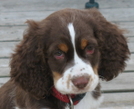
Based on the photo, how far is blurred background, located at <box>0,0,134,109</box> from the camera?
3895mm

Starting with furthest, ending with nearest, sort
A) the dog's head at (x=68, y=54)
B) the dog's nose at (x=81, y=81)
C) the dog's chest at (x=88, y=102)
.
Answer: the dog's chest at (x=88, y=102) → the dog's head at (x=68, y=54) → the dog's nose at (x=81, y=81)

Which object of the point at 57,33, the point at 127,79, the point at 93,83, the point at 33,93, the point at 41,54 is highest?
the point at 57,33

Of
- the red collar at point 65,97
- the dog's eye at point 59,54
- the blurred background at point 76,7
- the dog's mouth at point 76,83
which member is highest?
the dog's eye at point 59,54

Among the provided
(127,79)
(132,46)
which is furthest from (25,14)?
(127,79)

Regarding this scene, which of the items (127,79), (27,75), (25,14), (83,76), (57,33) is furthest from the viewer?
(25,14)

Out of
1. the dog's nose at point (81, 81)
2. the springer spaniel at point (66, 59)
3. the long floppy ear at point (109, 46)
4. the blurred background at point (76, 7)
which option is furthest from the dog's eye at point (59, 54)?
the blurred background at point (76, 7)

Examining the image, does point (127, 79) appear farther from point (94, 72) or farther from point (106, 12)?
point (106, 12)

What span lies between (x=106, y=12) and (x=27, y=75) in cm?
347

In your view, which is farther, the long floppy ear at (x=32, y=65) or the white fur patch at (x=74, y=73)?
the long floppy ear at (x=32, y=65)

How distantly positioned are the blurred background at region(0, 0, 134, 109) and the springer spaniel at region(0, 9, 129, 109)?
57cm

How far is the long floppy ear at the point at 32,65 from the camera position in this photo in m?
2.83

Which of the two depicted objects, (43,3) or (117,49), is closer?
(117,49)

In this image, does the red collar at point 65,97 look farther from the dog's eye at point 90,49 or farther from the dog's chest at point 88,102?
the dog's eye at point 90,49

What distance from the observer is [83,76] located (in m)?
2.51
